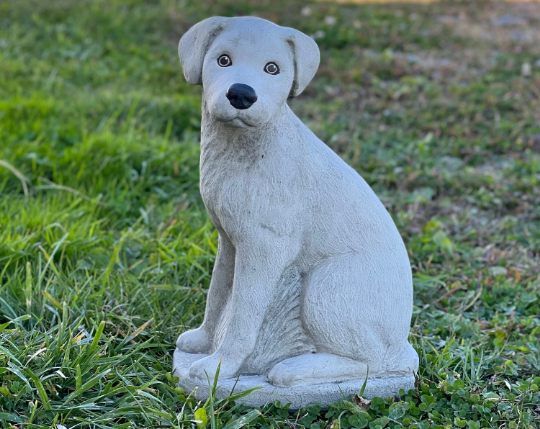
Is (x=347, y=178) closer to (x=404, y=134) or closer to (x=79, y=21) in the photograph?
(x=404, y=134)

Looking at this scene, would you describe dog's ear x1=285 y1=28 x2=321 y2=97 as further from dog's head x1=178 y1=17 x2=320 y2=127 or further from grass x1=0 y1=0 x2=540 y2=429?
grass x1=0 y1=0 x2=540 y2=429

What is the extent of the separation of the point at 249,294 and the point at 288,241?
256mm

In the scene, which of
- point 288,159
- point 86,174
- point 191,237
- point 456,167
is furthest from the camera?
point 456,167

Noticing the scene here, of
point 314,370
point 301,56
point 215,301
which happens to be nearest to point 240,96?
point 301,56

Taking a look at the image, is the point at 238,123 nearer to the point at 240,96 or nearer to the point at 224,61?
the point at 240,96

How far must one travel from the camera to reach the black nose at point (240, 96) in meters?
2.26

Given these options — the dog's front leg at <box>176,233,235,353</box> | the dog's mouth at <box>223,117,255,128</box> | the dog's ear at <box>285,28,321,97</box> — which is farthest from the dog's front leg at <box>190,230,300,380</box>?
the dog's ear at <box>285,28,321,97</box>

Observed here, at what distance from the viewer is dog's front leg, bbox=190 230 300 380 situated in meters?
2.57

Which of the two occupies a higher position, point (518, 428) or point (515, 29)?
point (515, 29)

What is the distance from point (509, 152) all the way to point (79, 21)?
571 centimetres

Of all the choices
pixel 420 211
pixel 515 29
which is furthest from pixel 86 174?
pixel 515 29

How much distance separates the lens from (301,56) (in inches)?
97.9

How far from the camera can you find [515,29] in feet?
30.2

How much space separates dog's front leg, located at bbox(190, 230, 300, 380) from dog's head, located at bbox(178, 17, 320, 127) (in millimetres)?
508
